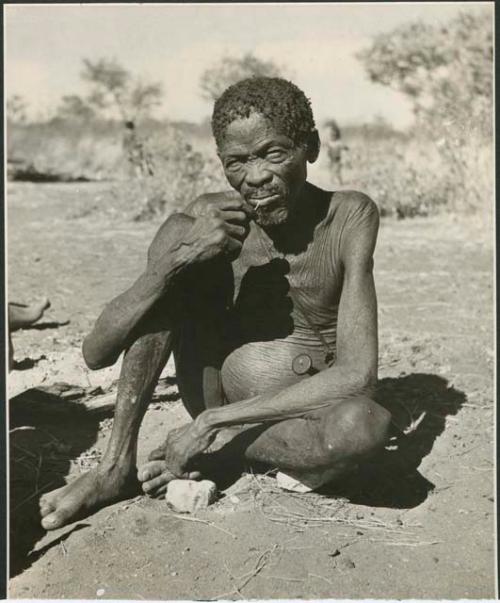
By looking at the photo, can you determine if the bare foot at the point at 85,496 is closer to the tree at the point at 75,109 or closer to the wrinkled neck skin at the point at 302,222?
the wrinkled neck skin at the point at 302,222

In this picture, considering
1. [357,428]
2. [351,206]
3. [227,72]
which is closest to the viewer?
[357,428]

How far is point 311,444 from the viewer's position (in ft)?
11.1

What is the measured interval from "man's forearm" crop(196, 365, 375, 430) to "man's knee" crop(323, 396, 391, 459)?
66 mm

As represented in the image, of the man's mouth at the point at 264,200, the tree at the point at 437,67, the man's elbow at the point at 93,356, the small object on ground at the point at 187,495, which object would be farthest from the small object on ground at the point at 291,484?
the tree at the point at 437,67

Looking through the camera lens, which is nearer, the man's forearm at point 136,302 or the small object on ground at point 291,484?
the man's forearm at point 136,302

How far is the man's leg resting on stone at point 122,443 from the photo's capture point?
3439mm

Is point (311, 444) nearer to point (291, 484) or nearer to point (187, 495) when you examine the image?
point (291, 484)

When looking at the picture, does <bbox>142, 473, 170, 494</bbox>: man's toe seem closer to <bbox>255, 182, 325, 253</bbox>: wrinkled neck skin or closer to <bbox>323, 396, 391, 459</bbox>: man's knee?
<bbox>323, 396, 391, 459</bbox>: man's knee

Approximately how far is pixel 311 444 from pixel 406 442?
3.78 ft

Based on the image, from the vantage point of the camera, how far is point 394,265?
831cm

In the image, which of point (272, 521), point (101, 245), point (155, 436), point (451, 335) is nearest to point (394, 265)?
point (451, 335)

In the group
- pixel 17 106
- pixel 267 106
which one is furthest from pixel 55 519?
pixel 17 106

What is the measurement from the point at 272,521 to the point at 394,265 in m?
5.19

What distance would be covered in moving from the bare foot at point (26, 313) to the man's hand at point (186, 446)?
314 cm
